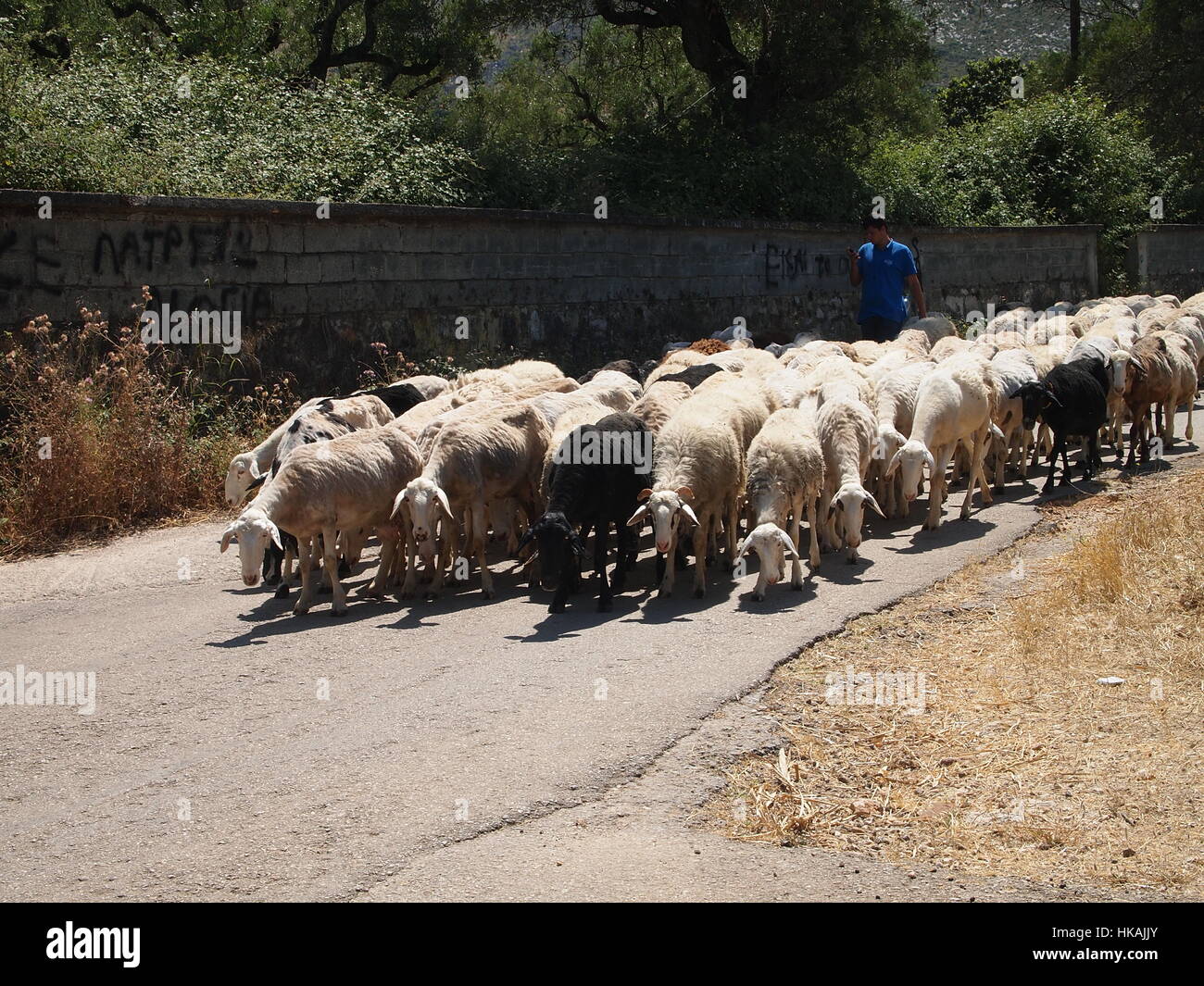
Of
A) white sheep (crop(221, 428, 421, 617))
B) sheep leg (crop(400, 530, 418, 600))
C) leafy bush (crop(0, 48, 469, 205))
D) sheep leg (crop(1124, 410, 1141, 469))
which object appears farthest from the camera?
leafy bush (crop(0, 48, 469, 205))

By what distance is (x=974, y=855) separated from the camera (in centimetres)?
497

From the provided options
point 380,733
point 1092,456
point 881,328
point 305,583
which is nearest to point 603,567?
point 305,583

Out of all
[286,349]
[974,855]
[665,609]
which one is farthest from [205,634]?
A: [286,349]

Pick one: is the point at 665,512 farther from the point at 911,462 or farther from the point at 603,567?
the point at 911,462

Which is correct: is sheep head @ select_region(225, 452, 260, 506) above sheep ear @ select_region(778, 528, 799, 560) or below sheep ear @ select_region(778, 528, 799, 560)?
above

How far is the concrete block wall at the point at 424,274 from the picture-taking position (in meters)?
12.6

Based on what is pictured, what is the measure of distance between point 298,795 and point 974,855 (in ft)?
9.23

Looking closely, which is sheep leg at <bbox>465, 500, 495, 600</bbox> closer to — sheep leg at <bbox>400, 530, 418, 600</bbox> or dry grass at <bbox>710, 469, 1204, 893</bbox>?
sheep leg at <bbox>400, 530, 418, 600</bbox>

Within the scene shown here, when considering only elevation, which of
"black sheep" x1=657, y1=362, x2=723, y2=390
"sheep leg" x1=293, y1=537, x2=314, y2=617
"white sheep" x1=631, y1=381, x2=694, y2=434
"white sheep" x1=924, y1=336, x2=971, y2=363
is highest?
"white sheep" x1=924, y1=336, x2=971, y2=363

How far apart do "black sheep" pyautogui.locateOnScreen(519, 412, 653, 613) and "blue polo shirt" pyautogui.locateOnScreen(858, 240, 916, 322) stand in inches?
279

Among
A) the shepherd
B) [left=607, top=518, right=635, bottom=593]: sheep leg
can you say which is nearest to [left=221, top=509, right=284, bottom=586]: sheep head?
[left=607, top=518, right=635, bottom=593]: sheep leg

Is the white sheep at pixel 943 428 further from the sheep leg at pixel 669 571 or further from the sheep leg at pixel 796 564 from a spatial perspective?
the sheep leg at pixel 669 571

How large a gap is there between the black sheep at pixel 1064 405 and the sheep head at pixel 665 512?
4548 millimetres

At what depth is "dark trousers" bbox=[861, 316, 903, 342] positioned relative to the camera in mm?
16109
